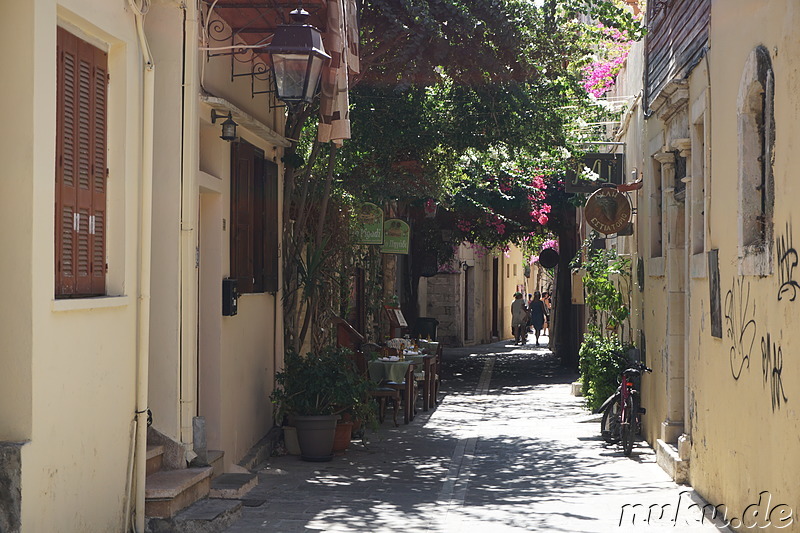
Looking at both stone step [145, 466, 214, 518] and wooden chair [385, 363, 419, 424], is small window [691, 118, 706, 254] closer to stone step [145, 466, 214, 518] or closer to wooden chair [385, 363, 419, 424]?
stone step [145, 466, 214, 518]

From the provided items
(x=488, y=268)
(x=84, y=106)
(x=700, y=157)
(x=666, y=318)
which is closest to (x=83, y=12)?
(x=84, y=106)

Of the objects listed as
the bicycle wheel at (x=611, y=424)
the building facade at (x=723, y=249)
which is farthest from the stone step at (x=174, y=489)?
the bicycle wheel at (x=611, y=424)

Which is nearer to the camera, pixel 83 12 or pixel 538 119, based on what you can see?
pixel 83 12

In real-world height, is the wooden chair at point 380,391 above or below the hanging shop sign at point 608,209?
below

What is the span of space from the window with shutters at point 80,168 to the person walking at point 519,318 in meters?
30.6

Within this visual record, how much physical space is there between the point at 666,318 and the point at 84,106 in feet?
22.3

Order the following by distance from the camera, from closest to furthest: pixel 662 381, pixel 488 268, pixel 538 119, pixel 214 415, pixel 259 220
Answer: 1. pixel 214 415
2. pixel 259 220
3. pixel 662 381
4. pixel 538 119
5. pixel 488 268

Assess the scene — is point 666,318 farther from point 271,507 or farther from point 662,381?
point 271,507

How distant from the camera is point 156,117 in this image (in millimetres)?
7980

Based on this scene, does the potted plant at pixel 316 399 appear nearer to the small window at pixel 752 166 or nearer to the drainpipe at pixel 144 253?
the drainpipe at pixel 144 253

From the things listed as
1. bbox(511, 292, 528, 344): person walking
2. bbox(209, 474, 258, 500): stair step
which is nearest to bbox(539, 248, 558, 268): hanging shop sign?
bbox(511, 292, 528, 344): person walking

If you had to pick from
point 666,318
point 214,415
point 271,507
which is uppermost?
point 666,318

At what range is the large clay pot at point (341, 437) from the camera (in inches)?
446

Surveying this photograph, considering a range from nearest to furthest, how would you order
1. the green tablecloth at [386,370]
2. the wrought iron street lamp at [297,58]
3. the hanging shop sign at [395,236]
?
the wrought iron street lamp at [297,58], the green tablecloth at [386,370], the hanging shop sign at [395,236]
